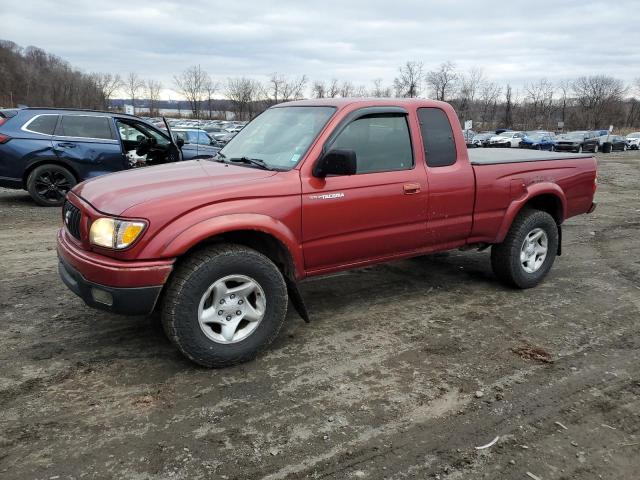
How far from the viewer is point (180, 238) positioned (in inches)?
130

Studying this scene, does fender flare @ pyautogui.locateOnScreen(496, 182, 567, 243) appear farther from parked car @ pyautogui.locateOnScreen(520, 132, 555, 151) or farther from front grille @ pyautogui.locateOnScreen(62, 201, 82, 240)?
parked car @ pyautogui.locateOnScreen(520, 132, 555, 151)

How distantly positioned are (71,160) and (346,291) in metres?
6.79

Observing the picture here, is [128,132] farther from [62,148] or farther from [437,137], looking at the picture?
[437,137]

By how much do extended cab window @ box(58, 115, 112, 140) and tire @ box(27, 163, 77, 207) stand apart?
0.71 meters

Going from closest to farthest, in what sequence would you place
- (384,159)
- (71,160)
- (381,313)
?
(384,159), (381,313), (71,160)

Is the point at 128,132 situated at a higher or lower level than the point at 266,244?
higher

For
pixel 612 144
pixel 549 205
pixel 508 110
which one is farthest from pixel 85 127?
pixel 508 110

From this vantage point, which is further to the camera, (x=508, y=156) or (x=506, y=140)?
(x=506, y=140)

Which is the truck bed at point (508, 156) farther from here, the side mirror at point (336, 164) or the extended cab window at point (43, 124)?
the extended cab window at point (43, 124)

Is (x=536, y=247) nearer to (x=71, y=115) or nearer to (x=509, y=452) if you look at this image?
(x=509, y=452)

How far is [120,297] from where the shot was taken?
10.6ft

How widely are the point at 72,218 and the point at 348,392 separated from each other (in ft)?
7.75

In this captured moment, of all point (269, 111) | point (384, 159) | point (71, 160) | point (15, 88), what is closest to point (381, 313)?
point (384, 159)

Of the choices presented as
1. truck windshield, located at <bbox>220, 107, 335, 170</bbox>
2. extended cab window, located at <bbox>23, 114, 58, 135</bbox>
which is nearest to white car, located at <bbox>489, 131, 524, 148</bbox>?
extended cab window, located at <bbox>23, 114, 58, 135</bbox>
